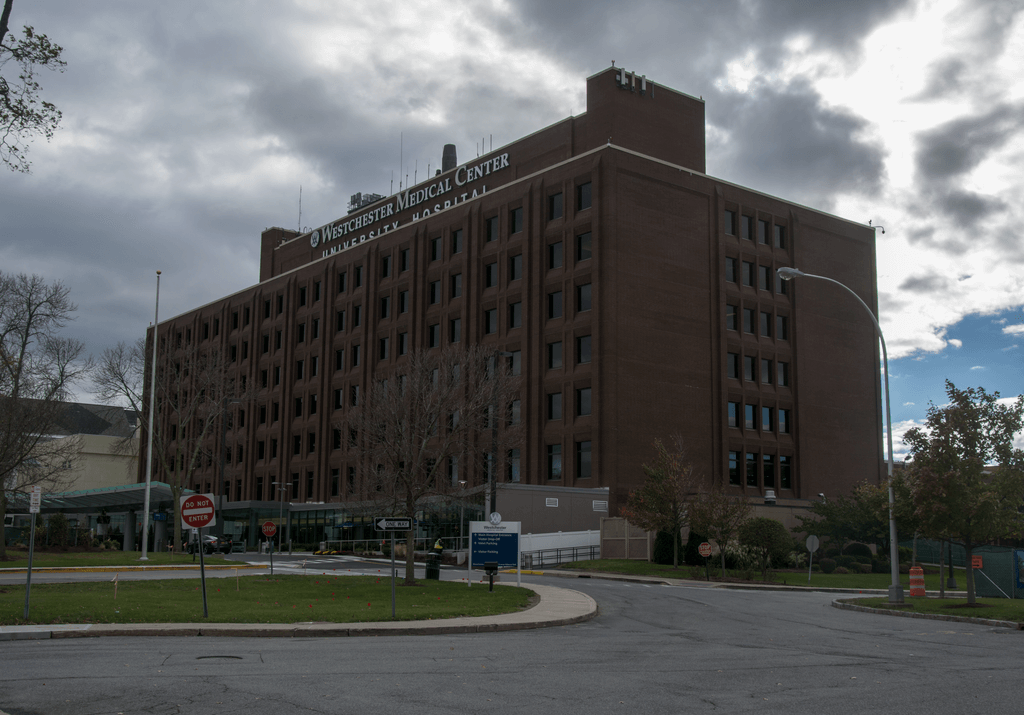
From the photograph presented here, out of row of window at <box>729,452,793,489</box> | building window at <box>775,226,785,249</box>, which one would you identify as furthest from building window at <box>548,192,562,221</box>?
row of window at <box>729,452,793,489</box>

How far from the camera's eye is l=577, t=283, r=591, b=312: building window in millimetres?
56594

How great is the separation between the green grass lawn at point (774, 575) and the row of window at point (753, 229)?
25.0m

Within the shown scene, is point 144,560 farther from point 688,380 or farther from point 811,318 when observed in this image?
point 811,318

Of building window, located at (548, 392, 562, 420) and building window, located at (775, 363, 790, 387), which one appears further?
building window, located at (775, 363, 790, 387)

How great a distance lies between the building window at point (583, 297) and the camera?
56.6 m

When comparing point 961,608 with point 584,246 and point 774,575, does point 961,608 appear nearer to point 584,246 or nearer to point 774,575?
point 774,575

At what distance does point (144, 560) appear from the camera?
41812mm

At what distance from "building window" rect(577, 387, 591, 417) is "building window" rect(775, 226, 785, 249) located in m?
19.0

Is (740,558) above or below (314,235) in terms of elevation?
below

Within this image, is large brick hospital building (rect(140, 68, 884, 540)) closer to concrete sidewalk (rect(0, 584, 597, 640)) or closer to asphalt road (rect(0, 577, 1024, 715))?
concrete sidewalk (rect(0, 584, 597, 640))

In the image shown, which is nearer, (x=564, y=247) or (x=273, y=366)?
(x=564, y=247)

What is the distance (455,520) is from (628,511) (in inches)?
557

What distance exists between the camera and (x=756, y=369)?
60812 mm

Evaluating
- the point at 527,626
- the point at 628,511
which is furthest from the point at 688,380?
the point at 527,626
